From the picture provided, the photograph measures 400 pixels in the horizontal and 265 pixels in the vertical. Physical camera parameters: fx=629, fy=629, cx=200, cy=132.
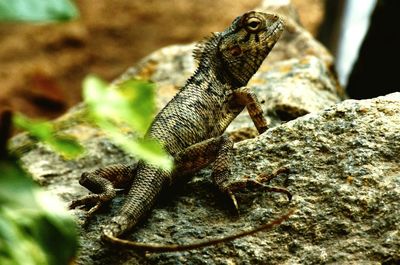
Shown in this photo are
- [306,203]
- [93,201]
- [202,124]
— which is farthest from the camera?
[202,124]

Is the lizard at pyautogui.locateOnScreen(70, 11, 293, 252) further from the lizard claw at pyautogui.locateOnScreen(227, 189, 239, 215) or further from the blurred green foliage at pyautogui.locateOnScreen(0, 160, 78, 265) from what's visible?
the blurred green foliage at pyautogui.locateOnScreen(0, 160, 78, 265)

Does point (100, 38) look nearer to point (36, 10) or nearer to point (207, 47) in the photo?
point (207, 47)

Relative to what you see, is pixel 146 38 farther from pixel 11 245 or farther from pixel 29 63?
pixel 11 245

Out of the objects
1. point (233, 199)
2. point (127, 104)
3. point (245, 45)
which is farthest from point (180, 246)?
point (245, 45)

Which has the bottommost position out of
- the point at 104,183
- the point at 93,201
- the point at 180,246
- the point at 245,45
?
the point at 180,246

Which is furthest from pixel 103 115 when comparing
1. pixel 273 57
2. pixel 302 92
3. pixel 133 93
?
pixel 273 57

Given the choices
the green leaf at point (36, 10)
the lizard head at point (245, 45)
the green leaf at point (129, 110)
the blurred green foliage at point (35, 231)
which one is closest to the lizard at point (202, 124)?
the lizard head at point (245, 45)

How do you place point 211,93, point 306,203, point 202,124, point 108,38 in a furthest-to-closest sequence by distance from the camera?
point 108,38 < point 211,93 < point 202,124 < point 306,203
